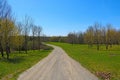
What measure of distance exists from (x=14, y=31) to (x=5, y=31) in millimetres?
9102

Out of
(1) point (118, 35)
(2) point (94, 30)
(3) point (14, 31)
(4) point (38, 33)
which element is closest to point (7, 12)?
(3) point (14, 31)

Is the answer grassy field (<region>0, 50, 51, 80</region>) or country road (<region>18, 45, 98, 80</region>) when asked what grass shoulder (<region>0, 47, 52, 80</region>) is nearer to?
grassy field (<region>0, 50, 51, 80</region>)

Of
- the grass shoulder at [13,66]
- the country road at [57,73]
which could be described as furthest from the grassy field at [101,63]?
the grass shoulder at [13,66]

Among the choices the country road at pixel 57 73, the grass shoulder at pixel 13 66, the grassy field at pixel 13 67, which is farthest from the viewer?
the grass shoulder at pixel 13 66

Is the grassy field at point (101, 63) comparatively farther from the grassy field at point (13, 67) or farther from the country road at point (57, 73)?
the grassy field at point (13, 67)

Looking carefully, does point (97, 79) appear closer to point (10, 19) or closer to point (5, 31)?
point (5, 31)

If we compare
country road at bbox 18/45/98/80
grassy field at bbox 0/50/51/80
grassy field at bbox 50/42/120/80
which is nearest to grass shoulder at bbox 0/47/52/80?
grassy field at bbox 0/50/51/80

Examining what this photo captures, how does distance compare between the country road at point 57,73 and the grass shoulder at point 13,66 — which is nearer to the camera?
the country road at point 57,73

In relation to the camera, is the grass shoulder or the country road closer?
the country road

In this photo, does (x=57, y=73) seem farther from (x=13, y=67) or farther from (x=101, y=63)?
(x=101, y=63)

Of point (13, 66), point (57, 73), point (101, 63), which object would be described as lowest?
point (101, 63)

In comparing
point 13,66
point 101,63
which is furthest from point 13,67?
point 101,63

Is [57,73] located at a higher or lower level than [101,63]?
higher

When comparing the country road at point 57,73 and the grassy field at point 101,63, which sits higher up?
the country road at point 57,73
